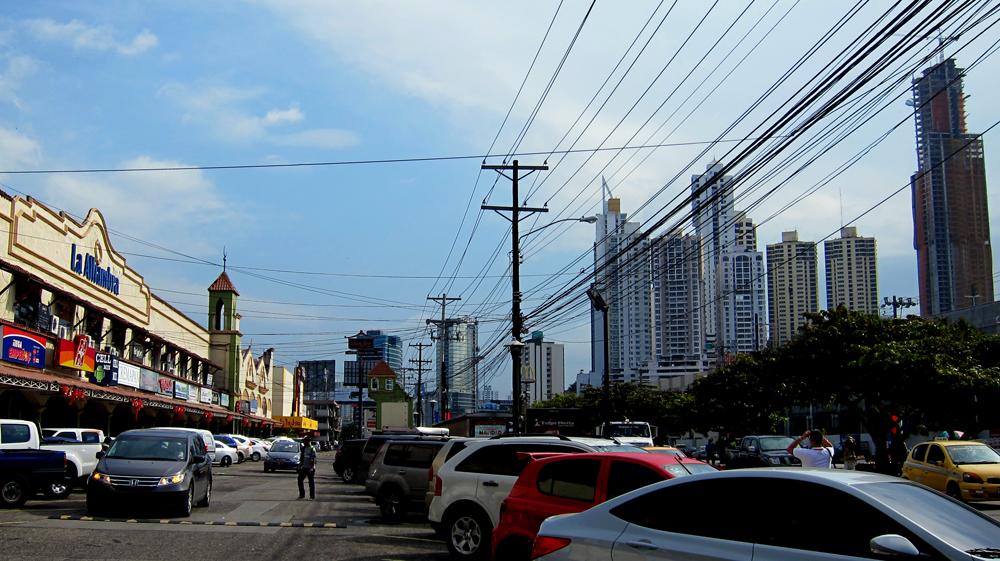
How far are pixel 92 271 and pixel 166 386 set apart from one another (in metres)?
10.6

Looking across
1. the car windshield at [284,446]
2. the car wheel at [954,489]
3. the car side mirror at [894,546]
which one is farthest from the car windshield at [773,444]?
the car side mirror at [894,546]

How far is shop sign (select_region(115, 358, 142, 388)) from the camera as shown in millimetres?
40531

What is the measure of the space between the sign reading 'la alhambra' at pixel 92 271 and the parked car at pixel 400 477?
2385 cm

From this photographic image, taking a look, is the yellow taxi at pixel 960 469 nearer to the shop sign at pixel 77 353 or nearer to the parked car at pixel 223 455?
the shop sign at pixel 77 353

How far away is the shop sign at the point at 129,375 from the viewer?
40531 millimetres

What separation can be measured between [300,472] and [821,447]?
13.4 meters

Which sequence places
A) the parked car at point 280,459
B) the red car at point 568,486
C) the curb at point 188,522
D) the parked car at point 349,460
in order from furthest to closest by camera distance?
the parked car at point 280,459
the parked car at point 349,460
the curb at point 188,522
the red car at point 568,486

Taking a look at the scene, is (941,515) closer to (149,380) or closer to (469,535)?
(469,535)

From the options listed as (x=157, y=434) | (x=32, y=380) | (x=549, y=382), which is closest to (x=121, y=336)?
(x=32, y=380)

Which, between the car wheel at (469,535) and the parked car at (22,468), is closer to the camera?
the car wheel at (469,535)

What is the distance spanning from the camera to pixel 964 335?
107 feet

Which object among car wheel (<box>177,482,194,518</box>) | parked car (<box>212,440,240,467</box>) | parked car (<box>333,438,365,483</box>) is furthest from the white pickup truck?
parked car (<box>212,440,240,467</box>)

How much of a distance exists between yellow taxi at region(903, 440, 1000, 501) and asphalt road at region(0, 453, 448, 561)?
38.6 ft

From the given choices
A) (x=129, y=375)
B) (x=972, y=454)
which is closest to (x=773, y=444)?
(x=972, y=454)
